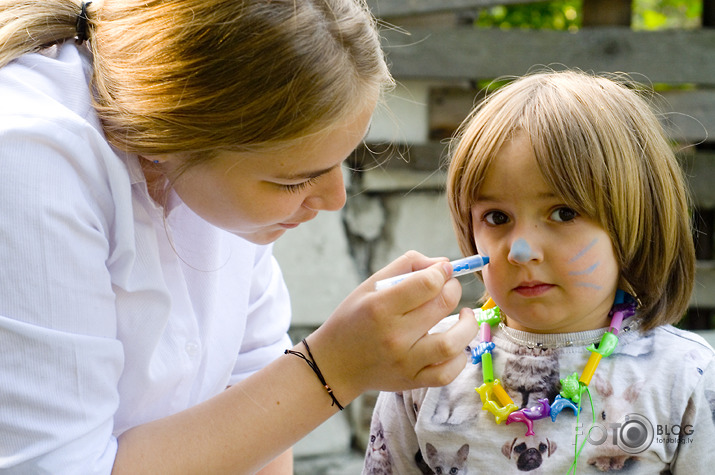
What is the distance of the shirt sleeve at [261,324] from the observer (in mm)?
1607

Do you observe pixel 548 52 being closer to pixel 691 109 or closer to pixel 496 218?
pixel 691 109

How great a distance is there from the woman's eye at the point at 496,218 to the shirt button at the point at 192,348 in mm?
535

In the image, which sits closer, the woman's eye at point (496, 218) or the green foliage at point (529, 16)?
the woman's eye at point (496, 218)

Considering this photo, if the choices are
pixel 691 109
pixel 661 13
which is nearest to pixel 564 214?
pixel 691 109

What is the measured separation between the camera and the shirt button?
4.34ft

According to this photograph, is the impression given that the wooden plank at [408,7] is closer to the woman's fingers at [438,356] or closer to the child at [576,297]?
the child at [576,297]

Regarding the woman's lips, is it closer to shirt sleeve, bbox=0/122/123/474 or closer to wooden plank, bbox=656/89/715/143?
shirt sleeve, bbox=0/122/123/474

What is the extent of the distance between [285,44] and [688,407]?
0.83 m

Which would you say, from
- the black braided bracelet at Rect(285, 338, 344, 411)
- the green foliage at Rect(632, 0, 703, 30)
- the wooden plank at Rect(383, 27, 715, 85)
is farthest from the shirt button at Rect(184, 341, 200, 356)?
the green foliage at Rect(632, 0, 703, 30)

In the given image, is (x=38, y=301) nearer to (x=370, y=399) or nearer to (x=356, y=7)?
(x=356, y=7)

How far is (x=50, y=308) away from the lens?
1.06m

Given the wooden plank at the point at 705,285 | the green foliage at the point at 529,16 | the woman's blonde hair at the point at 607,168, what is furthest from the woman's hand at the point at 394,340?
the green foliage at the point at 529,16

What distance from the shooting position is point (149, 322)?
1.23 m

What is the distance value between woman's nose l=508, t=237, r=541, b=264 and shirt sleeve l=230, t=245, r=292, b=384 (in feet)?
1.87
